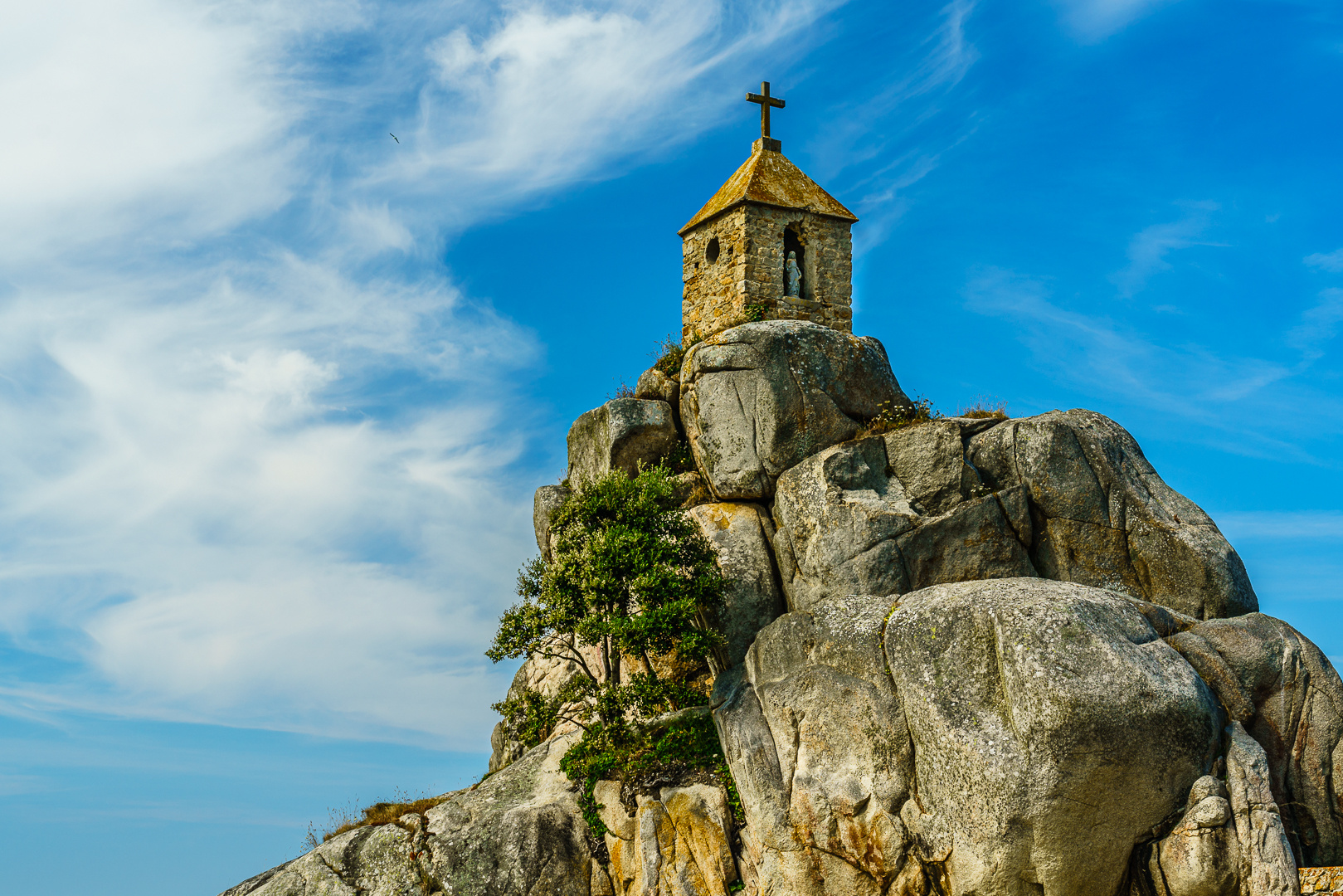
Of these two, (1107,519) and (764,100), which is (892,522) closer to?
(1107,519)

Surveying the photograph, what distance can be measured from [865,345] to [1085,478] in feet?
25.6

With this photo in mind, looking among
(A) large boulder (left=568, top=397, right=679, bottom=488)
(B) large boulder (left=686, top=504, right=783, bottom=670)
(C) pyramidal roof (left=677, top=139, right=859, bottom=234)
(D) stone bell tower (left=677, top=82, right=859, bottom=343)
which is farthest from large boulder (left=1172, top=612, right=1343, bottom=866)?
(C) pyramidal roof (left=677, top=139, right=859, bottom=234)

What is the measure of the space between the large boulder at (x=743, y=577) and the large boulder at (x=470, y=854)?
6.09 metres

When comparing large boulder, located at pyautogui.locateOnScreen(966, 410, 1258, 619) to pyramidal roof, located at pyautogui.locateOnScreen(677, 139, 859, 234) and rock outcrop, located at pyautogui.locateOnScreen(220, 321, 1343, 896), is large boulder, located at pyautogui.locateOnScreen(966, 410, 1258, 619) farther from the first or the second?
pyramidal roof, located at pyautogui.locateOnScreen(677, 139, 859, 234)

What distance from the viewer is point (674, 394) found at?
38062 mm

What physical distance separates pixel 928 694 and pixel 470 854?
1269 centimetres

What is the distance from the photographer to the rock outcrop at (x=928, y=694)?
24.8 meters

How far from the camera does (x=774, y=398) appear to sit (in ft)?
112

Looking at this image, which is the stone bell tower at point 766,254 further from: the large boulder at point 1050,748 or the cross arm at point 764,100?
the large boulder at point 1050,748

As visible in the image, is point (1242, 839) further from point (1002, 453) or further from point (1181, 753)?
point (1002, 453)

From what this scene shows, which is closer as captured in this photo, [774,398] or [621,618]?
[621,618]

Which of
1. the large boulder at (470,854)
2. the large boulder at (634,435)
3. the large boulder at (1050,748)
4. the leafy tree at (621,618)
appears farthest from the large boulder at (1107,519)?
the large boulder at (470,854)

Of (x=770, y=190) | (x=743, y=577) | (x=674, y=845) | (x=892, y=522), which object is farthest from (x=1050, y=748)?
(x=770, y=190)

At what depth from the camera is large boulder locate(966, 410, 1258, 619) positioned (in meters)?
30.9
